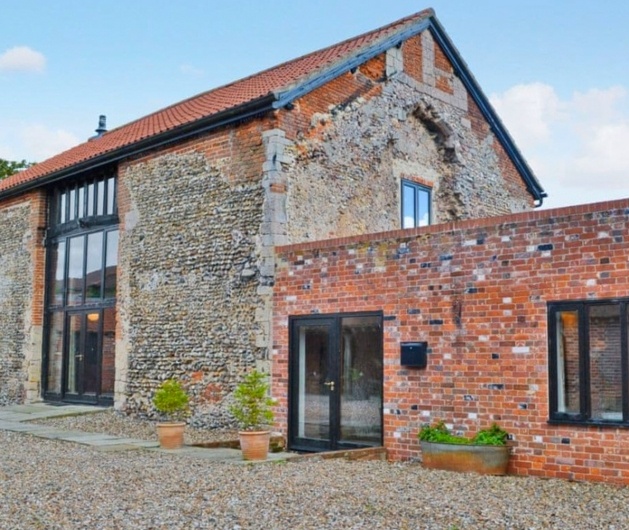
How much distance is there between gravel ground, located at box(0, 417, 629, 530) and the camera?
624 cm

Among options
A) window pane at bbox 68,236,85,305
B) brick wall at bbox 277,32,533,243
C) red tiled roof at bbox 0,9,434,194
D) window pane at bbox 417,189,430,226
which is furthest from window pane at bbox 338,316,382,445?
window pane at bbox 68,236,85,305

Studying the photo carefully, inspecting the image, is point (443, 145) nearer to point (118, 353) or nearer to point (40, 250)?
point (118, 353)

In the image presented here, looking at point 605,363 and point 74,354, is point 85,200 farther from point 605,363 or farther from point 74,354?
point 605,363

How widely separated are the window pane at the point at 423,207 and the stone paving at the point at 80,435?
6853 mm

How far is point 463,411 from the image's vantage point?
9.52 metres

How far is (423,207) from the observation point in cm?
1620

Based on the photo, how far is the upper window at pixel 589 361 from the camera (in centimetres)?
838

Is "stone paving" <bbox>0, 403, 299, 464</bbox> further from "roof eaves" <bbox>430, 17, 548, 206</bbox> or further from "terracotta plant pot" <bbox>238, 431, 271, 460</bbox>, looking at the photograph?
"roof eaves" <bbox>430, 17, 548, 206</bbox>

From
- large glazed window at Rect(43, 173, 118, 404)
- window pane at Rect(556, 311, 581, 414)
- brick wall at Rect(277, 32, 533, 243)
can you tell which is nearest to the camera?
window pane at Rect(556, 311, 581, 414)

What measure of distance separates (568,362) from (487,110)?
10.5 m

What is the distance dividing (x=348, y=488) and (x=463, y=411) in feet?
7.94

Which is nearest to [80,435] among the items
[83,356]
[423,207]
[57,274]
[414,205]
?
[83,356]

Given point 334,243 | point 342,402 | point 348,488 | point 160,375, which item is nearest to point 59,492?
point 348,488

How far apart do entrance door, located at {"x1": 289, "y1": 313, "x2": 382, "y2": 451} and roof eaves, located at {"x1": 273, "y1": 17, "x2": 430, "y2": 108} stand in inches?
148
